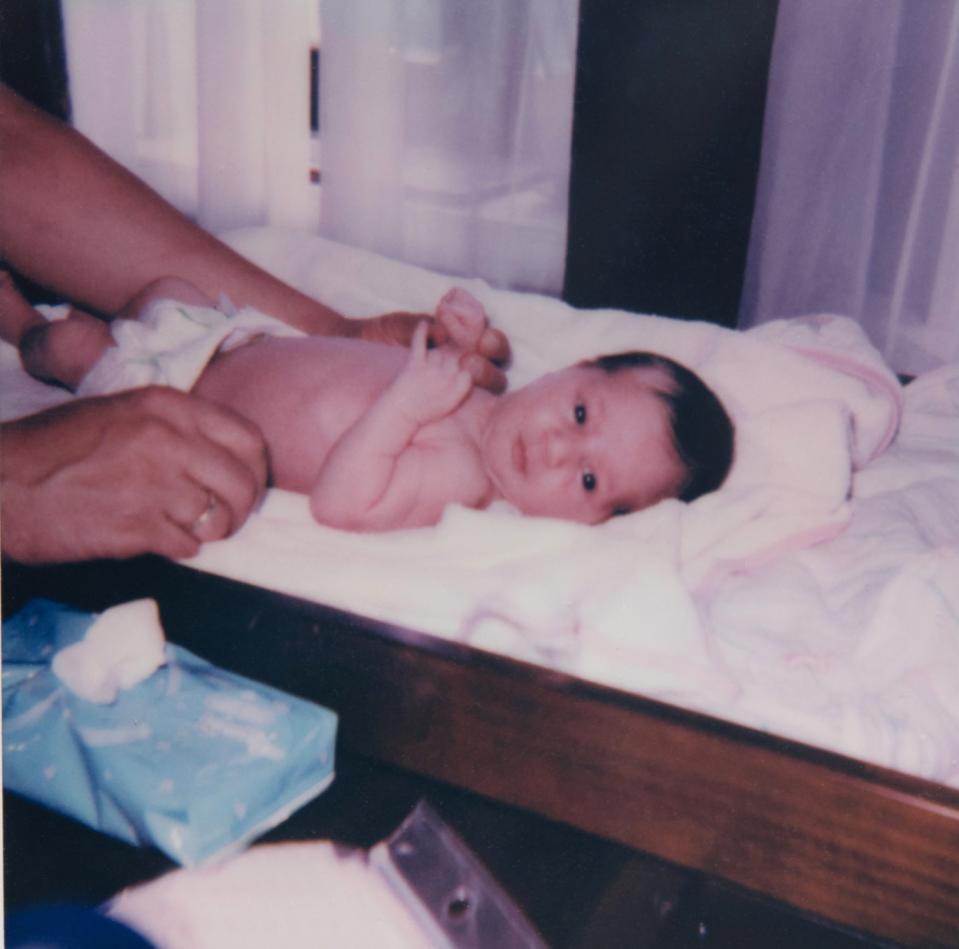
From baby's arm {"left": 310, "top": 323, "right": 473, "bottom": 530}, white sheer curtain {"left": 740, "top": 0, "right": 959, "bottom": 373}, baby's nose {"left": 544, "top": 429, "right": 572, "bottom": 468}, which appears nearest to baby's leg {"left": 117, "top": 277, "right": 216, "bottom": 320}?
baby's arm {"left": 310, "top": 323, "right": 473, "bottom": 530}

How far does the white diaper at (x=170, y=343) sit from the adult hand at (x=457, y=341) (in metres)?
0.14

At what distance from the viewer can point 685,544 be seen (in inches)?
35.4

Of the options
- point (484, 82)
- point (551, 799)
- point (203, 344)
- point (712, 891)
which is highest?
point (484, 82)

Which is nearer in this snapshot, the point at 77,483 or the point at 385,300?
the point at 77,483

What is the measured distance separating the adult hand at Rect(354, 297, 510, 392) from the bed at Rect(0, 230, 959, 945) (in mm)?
290

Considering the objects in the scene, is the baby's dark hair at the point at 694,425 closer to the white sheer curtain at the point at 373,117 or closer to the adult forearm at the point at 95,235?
the adult forearm at the point at 95,235

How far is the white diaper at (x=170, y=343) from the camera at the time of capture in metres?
0.99

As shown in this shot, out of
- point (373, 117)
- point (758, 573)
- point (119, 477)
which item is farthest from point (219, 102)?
point (758, 573)

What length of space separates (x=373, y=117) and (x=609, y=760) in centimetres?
177

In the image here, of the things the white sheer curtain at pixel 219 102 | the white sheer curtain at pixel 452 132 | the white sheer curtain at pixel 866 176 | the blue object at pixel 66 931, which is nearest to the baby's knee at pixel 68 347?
the blue object at pixel 66 931

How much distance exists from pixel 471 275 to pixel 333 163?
1.39ft

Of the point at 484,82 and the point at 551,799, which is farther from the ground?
the point at 484,82

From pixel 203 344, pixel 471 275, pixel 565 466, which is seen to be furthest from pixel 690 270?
pixel 203 344

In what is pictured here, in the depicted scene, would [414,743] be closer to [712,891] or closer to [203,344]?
[712,891]
